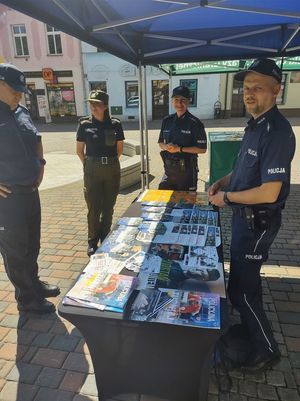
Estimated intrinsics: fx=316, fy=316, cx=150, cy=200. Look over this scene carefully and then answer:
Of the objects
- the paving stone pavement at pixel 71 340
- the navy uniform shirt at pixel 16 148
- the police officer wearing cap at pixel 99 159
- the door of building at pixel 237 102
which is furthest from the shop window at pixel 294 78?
the navy uniform shirt at pixel 16 148

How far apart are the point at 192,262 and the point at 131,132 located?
1412 cm

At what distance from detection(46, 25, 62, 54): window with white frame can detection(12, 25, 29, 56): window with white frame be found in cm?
158

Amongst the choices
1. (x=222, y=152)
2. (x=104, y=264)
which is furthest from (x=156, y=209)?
(x=222, y=152)

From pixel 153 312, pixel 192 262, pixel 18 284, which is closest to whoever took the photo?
pixel 153 312

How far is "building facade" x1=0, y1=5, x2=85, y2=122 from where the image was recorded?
1956cm

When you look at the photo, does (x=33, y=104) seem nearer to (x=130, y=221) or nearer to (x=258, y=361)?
(x=130, y=221)

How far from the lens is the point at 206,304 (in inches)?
64.4

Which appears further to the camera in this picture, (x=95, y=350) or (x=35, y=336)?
(x=35, y=336)

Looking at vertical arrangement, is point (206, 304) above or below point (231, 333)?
above

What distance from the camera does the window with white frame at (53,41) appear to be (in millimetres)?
19597

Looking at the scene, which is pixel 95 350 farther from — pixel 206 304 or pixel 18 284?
pixel 18 284

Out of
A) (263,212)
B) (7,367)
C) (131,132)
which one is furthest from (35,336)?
(131,132)

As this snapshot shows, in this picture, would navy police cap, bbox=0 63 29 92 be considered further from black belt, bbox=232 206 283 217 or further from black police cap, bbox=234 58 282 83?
black belt, bbox=232 206 283 217

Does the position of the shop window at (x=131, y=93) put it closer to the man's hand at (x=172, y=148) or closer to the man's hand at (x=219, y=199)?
the man's hand at (x=172, y=148)
